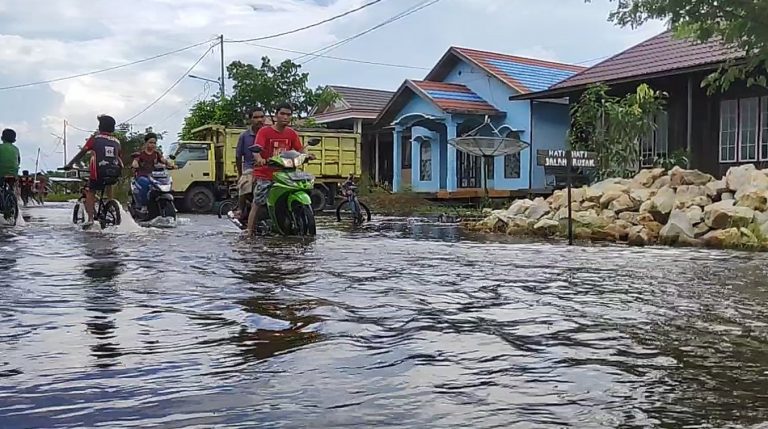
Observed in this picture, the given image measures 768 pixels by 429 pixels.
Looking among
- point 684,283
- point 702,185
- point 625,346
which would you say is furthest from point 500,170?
point 625,346

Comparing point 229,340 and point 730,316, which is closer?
point 229,340

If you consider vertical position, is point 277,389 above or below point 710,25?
below

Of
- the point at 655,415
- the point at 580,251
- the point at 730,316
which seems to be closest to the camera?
the point at 655,415

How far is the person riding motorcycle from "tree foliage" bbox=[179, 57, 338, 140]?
69.1 feet

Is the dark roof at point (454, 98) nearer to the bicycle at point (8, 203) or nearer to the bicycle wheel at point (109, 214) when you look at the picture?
the bicycle at point (8, 203)

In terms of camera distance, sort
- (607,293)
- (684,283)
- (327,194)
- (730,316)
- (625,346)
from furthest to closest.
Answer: (327,194)
(684,283)
(607,293)
(730,316)
(625,346)

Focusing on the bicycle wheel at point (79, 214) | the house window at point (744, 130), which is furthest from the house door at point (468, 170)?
the bicycle wheel at point (79, 214)

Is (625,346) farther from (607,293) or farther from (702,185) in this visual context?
(702,185)

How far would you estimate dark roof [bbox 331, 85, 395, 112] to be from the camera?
33719 millimetres

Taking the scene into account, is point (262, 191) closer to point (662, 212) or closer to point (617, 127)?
point (662, 212)

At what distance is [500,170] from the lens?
25.5 m

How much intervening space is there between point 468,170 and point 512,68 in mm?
3473

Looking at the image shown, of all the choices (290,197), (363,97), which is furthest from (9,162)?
(363,97)

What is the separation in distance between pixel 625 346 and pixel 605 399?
0.85 m
